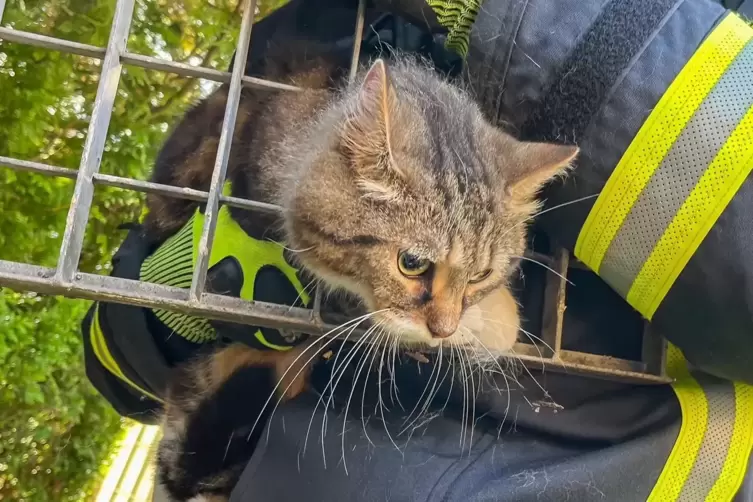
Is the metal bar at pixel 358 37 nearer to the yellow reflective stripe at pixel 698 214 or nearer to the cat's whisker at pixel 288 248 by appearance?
the cat's whisker at pixel 288 248

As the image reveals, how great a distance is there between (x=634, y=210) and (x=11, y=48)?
1.17 metres

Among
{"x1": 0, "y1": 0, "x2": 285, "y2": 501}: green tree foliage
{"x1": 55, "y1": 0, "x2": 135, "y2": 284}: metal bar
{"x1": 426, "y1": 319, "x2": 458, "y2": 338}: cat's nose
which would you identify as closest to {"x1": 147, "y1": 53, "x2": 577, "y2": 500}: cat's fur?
{"x1": 426, "y1": 319, "x2": 458, "y2": 338}: cat's nose

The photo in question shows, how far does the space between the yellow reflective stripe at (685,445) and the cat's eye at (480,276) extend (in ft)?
0.91

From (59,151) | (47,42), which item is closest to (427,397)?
(47,42)

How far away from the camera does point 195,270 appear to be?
746mm

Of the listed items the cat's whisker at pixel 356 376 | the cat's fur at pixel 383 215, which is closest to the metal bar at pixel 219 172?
the cat's fur at pixel 383 215

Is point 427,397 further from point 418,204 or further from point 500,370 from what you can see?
point 418,204

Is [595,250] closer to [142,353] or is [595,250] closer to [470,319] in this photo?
[470,319]

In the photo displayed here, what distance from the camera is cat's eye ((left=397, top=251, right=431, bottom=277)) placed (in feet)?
2.49

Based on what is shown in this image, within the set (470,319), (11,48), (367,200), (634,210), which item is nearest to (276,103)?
(367,200)

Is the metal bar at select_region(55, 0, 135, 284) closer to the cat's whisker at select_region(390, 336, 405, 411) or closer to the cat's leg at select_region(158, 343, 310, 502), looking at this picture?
the cat's leg at select_region(158, 343, 310, 502)

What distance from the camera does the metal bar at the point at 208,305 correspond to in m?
0.71

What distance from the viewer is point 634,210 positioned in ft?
2.21

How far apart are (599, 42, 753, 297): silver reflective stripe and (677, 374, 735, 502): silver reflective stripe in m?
0.23
